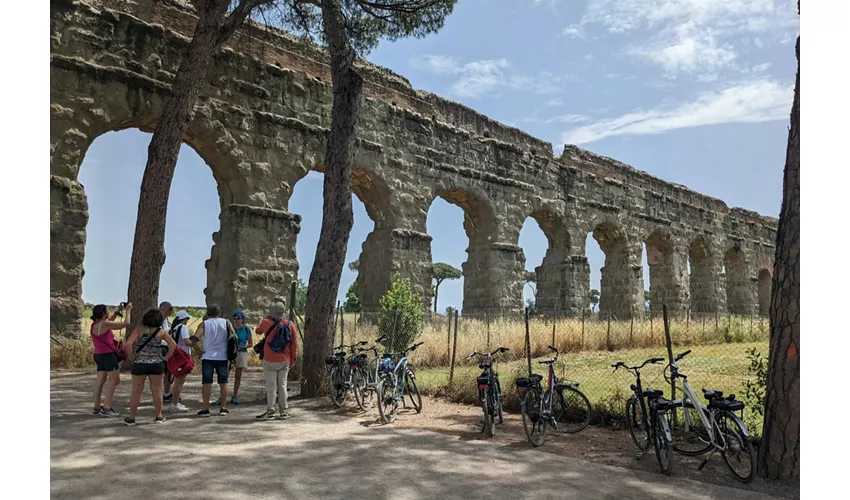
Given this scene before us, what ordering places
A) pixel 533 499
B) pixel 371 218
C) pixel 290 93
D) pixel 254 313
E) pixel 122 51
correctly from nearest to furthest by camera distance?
pixel 533 499 < pixel 122 51 < pixel 254 313 < pixel 290 93 < pixel 371 218

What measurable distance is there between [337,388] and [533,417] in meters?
3.10

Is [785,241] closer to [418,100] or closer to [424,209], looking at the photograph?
[424,209]

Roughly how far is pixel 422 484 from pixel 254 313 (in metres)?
9.07

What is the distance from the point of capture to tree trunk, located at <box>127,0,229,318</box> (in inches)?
416

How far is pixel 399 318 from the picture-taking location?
13.6 m

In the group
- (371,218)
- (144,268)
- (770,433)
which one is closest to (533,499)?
(770,433)

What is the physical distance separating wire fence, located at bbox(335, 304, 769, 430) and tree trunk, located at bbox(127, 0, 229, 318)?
3.29 meters

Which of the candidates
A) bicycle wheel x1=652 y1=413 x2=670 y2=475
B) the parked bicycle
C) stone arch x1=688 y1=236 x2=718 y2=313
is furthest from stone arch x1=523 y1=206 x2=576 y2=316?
bicycle wheel x1=652 y1=413 x2=670 y2=475

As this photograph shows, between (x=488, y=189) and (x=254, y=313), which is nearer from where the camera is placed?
(x=254, y=313)

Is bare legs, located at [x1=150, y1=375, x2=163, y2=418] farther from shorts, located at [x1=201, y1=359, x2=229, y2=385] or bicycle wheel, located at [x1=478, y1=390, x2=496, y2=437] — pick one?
bicycle wheel, located at [x1=478, y1=390, x2=496, y2=437]

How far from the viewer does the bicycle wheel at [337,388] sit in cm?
879

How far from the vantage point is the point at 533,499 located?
4.67 metres

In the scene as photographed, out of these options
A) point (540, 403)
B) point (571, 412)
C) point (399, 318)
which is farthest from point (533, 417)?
point (399, 318)

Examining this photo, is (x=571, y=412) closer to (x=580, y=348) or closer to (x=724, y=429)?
(x=724, y=429)
